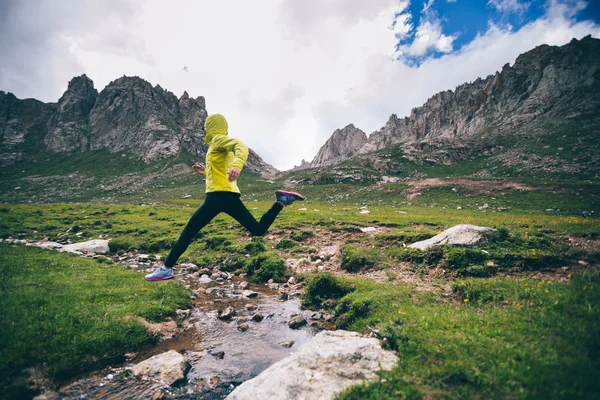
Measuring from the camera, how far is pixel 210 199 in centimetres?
703

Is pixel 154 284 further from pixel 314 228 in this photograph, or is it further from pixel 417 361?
pixel 314 228

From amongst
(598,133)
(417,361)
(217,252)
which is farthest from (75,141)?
(598,133)

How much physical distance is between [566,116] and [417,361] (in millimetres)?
144778

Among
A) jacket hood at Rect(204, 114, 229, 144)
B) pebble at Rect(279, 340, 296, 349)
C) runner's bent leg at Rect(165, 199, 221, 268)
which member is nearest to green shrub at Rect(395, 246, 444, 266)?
pebble at Rect(279, 340, 296, 349)

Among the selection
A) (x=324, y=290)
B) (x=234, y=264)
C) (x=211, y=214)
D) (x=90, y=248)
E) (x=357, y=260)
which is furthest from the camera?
(x=90, y=248)

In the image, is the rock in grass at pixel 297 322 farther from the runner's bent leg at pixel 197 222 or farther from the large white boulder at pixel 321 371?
the runner's bent leg at pixel 197 222

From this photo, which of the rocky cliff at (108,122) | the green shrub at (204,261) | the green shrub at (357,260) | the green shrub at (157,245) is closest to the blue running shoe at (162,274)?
the green shrub at (204,261)

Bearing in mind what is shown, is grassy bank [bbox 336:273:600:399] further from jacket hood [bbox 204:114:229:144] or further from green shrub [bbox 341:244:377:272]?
jacket hood [bbox 204:114:229:144]

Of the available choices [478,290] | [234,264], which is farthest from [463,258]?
[234,264]

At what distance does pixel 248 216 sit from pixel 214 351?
3553 millimetres

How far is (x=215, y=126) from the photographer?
7.43m

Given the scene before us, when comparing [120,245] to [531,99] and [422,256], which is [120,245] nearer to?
[422,256]

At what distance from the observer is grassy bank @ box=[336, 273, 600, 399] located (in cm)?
347

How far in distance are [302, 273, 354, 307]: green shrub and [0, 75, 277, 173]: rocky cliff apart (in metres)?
149
